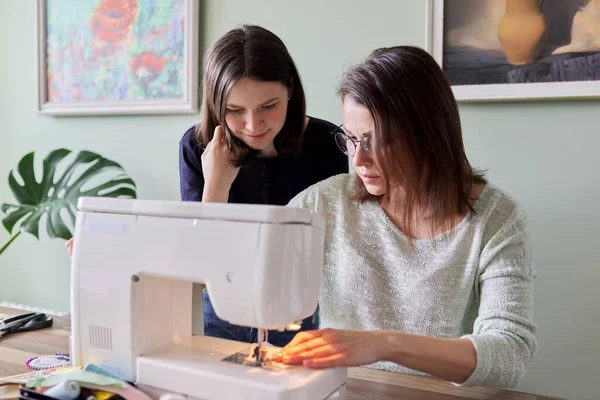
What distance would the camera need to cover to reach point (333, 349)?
92 centimetres

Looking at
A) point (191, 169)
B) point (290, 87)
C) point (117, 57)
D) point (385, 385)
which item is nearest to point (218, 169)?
point (191, 169)

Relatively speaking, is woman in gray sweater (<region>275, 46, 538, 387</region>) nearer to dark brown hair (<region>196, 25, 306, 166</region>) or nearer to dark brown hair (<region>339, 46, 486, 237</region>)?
dark brown hair (<region>339, 46, 486, 237</region>)

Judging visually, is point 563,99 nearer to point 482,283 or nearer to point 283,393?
point 482,283

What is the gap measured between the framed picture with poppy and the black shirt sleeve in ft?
1.67

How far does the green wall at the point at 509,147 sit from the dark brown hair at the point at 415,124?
0.55 metres

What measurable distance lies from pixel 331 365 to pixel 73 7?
2.09 metres

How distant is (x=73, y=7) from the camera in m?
2.43

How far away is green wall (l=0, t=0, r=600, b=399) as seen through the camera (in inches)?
65.3

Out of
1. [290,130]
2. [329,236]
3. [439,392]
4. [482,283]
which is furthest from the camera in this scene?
[290,130]

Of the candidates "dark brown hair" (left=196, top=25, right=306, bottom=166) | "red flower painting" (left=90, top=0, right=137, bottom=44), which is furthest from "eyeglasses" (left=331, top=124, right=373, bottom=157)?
"red flower painting" (left=90, top=0, right=137, bottom=44)

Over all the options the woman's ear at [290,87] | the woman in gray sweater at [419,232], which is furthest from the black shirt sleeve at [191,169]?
the woman in gray sweater at [419,232]

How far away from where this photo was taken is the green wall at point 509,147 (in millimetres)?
1658

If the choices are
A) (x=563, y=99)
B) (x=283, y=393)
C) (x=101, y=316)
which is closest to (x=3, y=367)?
(x=101, y=316)

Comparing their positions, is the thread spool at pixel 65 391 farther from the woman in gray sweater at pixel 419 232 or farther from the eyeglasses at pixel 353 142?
the eyeglasses at pixel 353 142
